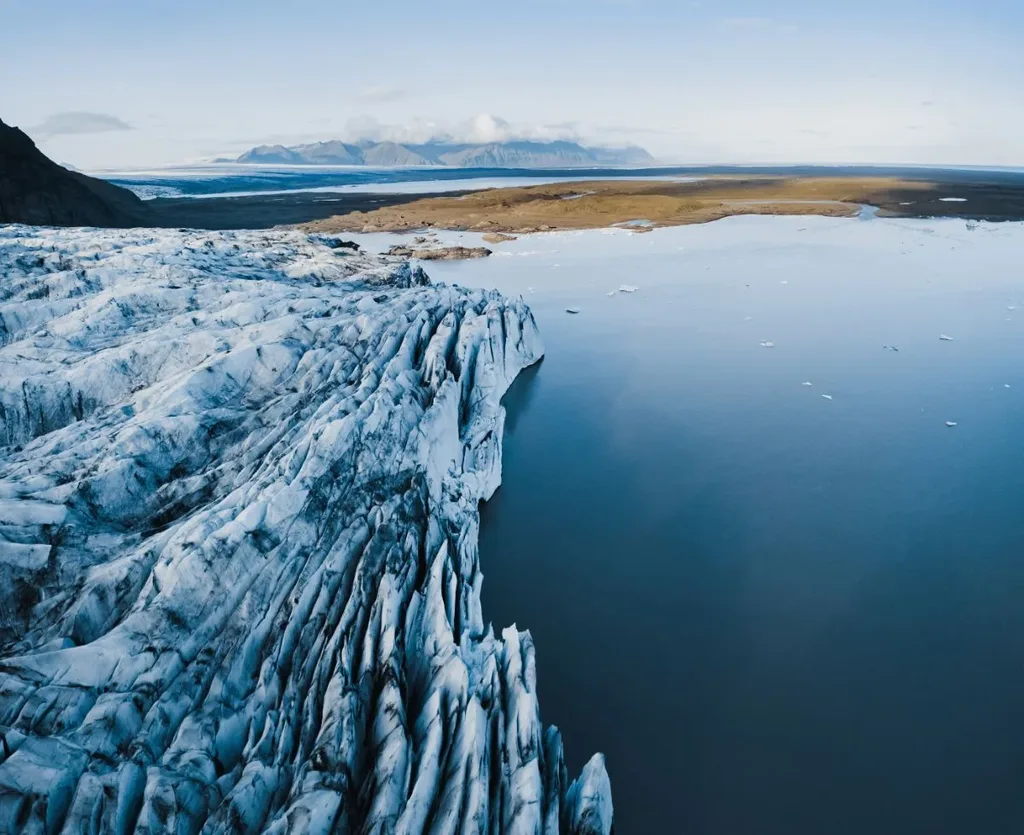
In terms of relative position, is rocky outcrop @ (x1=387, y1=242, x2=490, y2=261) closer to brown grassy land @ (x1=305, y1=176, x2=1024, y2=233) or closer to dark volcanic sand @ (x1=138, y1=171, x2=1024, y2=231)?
brown grassy land @ (x1=305, y1=176, x2=1024, y2=233)

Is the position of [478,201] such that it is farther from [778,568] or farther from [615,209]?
[778,568]

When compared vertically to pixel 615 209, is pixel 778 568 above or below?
below

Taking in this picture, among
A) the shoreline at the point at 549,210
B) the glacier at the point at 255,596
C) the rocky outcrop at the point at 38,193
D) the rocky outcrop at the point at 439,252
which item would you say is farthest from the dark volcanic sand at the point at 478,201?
the glacier at the point at 255,596

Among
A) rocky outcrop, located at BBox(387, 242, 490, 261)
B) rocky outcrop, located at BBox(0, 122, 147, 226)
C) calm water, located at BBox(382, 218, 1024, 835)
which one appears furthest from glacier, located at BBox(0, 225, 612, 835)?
rocky outcrop, located at BBox(0, 122, 147, 226)

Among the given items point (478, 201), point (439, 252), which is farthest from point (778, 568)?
point (478, 201)

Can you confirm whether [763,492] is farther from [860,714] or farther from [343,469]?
[343,469]

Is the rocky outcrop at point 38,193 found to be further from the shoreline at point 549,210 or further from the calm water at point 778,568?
the calm water at point 778,568
